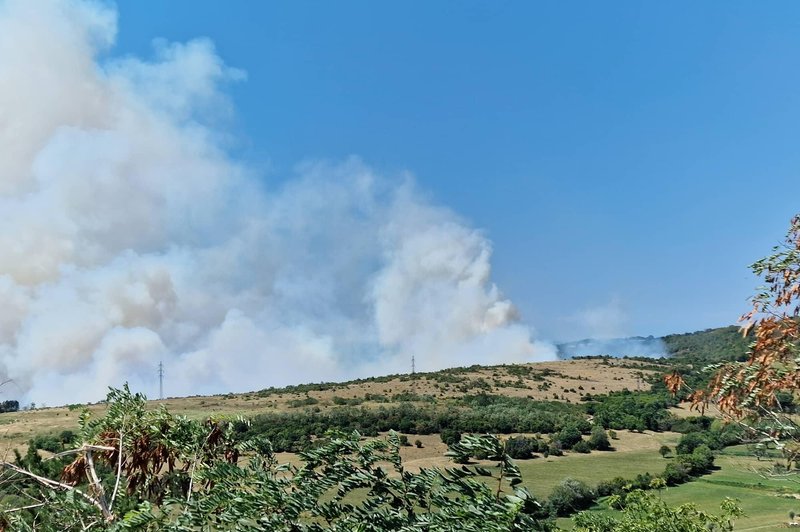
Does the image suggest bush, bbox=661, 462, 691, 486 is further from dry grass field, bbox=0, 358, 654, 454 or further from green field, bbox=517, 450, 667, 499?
dry grass field, bbox=0, 358, 654, 454

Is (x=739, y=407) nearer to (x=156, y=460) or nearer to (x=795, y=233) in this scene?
(x=795, y=233)

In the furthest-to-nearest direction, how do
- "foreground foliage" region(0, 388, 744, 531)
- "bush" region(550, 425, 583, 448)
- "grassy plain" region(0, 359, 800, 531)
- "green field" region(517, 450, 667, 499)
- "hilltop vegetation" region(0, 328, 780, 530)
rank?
1. "bush" region(550, 425, 583, 448)
2. "green field" region(517, 450, 667, 499)
3. "grassy plain" region(0, 359, 800, 531)
4. "hilltop vegetation" region(0, 328, 780, 530)
5. "foreground foliage" region(0, 388, 744, 531)

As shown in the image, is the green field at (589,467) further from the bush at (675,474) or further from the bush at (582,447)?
the bush at (675,474)

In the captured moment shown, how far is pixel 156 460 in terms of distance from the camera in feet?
43.3

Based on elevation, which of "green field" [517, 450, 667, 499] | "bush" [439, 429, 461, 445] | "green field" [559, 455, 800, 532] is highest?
"bush" [439, 429, 461, 445]

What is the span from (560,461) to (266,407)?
188 feet

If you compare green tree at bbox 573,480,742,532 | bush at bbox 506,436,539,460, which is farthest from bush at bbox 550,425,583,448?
green tree at bbox 573,480,742,532

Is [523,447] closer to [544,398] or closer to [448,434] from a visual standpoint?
[448,434]

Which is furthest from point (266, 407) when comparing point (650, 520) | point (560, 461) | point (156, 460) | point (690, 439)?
point (156, 460)

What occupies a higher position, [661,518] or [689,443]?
[661,518]

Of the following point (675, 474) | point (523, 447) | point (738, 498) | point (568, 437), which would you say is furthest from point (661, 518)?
point (568, 437)

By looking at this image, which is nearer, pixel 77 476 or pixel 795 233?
pixel 77 476

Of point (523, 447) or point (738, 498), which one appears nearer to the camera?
point (738, 498)

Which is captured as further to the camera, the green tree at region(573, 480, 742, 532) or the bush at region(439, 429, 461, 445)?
the bush at region(439, 429, 461, 445)
